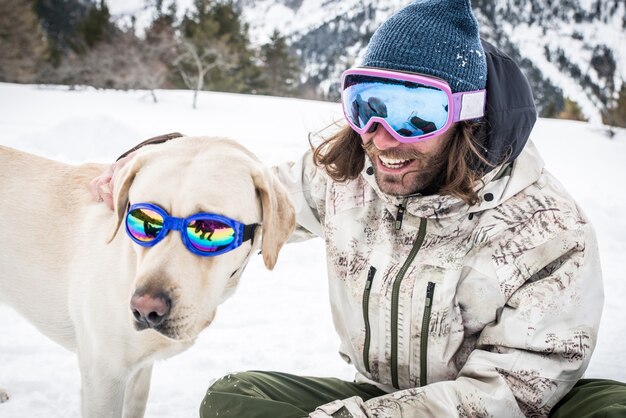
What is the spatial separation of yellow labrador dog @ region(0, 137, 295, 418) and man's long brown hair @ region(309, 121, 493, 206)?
1.34 feet

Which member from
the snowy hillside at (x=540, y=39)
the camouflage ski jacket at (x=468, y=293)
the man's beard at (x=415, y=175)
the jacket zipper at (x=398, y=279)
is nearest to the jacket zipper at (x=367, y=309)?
the camouflage ski jacket at (x=468, y=293)

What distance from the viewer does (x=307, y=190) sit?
253 cm

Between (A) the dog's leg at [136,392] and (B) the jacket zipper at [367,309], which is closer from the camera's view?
(B) the jacket zipper at [367,309]

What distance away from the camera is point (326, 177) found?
7.95ft

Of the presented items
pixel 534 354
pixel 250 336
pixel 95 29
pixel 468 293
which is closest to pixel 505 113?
pixel 468 293

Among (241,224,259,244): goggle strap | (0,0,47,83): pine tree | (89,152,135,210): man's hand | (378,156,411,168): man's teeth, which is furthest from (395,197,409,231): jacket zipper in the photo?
(0,0,47,83): pine tree

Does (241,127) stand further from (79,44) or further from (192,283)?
(79,44)

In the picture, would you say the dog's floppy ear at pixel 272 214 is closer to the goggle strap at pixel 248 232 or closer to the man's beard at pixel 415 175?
the goggle strap at pixel 248 232

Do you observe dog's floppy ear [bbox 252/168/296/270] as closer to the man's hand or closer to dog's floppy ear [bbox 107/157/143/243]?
dog's floppy ear [bbox 107/157/143/243]

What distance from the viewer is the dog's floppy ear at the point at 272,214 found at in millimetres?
1897

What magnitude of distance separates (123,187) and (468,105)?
1472mm

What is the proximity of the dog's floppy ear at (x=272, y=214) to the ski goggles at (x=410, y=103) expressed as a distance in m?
0.49

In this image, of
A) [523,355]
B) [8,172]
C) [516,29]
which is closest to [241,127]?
[8,172]

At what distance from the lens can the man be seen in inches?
67.9
